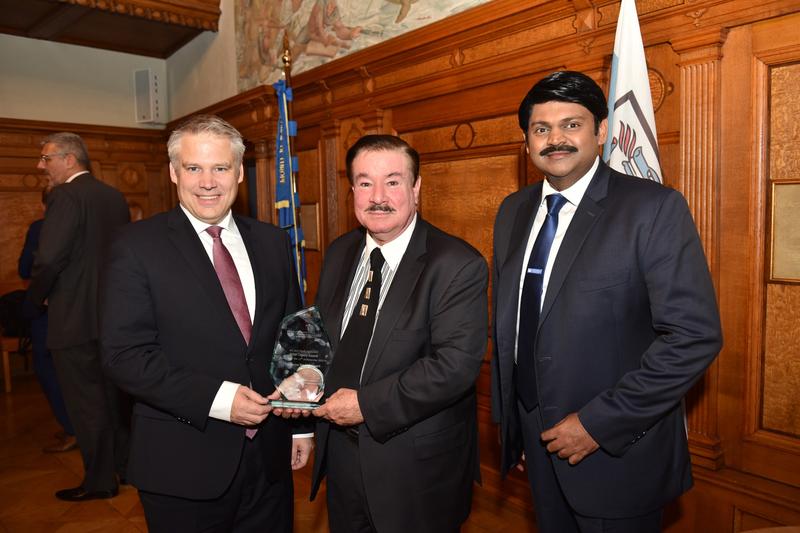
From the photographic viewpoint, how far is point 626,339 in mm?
1953

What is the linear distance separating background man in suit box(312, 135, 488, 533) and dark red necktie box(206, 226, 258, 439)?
1.06ft

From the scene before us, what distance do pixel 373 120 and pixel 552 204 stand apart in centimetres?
346

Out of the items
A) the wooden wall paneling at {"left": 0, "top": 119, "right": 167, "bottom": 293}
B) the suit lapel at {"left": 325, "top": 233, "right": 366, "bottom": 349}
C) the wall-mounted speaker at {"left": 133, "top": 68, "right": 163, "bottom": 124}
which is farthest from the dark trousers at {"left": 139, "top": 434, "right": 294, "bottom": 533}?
the wall-mounted speaker at {"left": 133, "top": 68, "right": 163, "bottom": 124}

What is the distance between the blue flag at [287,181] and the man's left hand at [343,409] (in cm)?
344

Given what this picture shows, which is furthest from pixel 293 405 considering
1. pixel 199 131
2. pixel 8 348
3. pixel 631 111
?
pixel 8 348

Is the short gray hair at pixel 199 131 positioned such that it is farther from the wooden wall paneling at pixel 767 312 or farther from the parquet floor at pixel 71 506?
the parquet floor at pixel 71 506

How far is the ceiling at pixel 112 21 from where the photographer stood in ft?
24.5

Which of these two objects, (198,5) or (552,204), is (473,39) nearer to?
(552,204)

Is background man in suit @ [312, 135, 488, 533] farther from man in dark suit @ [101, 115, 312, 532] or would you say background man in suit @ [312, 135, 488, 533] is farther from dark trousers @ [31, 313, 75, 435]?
dark trousers @ [31, 313, 75, 435]

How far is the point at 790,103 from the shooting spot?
109 inches

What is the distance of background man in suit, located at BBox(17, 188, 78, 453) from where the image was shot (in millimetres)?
4965

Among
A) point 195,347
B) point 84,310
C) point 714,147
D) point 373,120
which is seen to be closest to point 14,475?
point 84,310

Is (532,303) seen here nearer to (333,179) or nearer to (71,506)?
(71,506)

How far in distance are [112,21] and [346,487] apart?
8.36m
